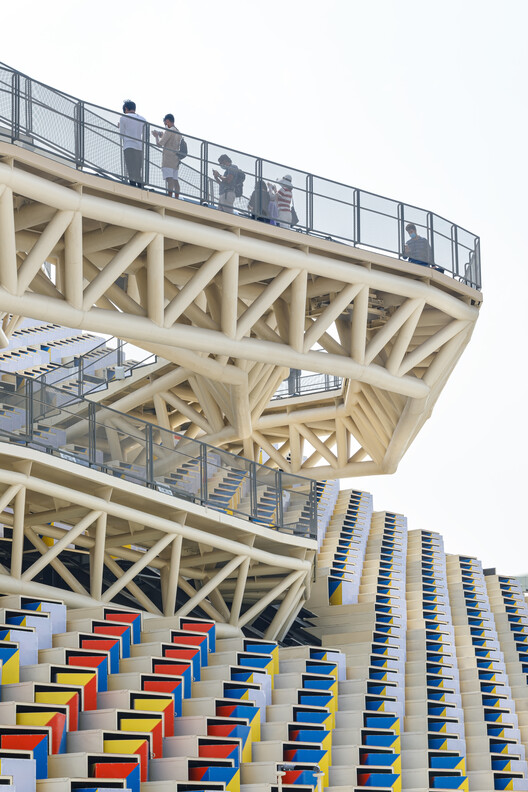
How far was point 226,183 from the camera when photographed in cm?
2017

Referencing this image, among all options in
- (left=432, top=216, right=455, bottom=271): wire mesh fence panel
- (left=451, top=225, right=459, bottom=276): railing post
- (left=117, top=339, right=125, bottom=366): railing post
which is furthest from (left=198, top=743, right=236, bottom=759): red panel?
(left=117, top=339, right=125, bottom=366): railing post

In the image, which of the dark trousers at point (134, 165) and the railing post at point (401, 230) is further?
the railing post at point (401, 230)

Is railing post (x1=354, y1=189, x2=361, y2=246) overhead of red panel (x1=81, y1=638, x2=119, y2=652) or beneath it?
overhead

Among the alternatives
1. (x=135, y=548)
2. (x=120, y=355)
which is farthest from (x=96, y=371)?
(x=135, y=548)

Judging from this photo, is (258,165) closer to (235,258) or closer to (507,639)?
A: (235,258)

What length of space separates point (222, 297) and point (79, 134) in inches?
132

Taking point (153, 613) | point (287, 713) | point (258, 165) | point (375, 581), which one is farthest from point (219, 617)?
point (258, 165)

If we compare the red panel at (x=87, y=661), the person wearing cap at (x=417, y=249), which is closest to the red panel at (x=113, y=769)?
the red panel at (x=87, y=661)

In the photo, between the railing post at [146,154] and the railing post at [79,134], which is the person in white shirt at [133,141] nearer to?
the railing post at [146,154]

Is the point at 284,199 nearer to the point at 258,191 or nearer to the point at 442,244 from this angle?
the point at 258,191

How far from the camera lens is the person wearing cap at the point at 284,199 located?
20797 millimetres

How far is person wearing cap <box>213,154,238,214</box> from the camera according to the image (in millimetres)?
19953

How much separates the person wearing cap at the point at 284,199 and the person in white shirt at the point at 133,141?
262 centimetres

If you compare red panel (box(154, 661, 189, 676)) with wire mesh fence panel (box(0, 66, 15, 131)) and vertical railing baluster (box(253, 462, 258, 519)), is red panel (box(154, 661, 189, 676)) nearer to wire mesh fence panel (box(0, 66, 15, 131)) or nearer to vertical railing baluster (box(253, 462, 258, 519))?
vertical railing baluster (box(253, 462, 258, 519))
